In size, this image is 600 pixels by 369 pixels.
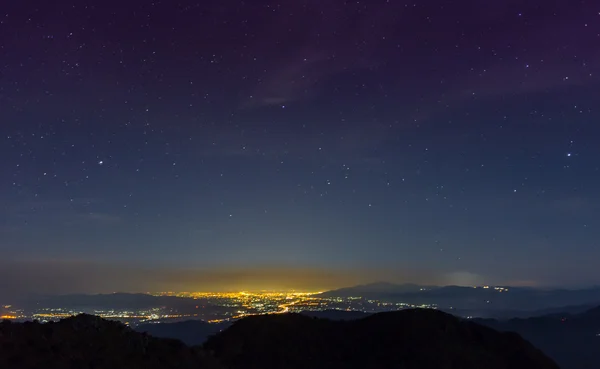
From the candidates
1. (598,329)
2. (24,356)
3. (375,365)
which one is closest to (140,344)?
(24,356)

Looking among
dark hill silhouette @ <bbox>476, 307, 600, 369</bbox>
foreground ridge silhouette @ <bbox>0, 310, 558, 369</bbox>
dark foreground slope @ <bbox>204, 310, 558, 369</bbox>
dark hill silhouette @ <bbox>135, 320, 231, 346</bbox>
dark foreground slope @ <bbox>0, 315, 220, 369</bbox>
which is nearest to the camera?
dark foreground slope @ <bbox>0, 315, 220, 369</bbox>

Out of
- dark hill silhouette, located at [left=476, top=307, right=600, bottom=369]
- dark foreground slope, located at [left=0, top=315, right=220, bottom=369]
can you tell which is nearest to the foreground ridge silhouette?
dark foreground slope, located at [left=0, top=315, right=220, bottom=369]

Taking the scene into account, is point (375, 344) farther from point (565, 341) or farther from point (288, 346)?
point (565, 341)

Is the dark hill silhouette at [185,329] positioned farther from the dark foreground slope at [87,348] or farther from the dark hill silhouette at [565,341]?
the dark foreground slope at [87,348]

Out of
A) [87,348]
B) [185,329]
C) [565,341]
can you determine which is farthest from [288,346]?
[565,341]

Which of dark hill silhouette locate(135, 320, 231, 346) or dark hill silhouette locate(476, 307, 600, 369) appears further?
dark hill silhouette locate(135, 320, 231, 346)

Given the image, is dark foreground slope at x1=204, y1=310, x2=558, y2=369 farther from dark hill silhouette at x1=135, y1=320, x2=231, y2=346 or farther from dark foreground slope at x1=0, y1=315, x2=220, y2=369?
dark hill silhouette at x1=135, y1=320, x2=231, y2=346

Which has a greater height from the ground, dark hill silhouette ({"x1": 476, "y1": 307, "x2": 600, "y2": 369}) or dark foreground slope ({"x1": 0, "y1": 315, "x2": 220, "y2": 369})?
dark foreground slope ({"x1": 0, "y1": 315, "x2": 220, "y2": 369})

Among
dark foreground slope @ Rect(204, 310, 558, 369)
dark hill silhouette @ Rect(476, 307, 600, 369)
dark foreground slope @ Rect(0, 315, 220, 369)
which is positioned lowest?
dark hill silhouette @ Rect(476, 307, 600, 369)
